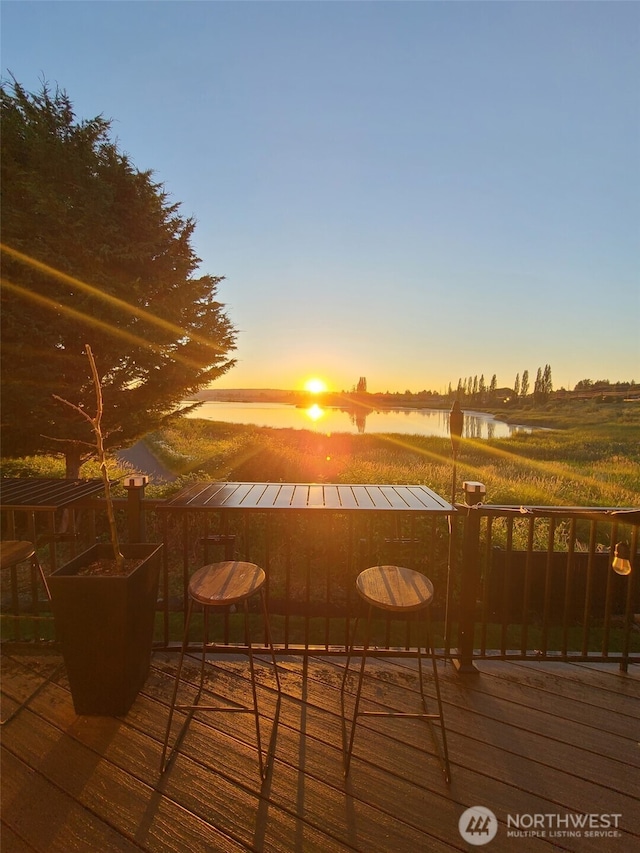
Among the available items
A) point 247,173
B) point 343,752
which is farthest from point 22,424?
point 343,752

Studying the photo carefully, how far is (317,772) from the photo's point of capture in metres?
1.56

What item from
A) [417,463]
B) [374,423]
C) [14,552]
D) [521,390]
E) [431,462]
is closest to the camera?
[14,552]

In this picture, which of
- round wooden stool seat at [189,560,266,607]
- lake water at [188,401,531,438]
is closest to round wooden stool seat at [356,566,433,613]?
round wooden stool seat at [189,560,266,607]

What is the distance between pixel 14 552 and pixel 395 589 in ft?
6.45

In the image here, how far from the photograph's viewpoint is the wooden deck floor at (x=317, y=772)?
132cm

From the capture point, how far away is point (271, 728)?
5.82ft

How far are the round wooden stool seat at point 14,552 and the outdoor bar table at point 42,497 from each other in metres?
0.07

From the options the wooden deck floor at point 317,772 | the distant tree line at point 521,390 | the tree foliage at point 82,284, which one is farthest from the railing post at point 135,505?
the distant tree line at point 521,390

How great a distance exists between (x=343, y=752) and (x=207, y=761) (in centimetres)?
58

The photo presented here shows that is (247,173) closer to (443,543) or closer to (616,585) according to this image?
(443,543)

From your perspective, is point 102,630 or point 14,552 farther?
point 14,552

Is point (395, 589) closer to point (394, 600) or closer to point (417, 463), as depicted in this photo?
point (394, 600)

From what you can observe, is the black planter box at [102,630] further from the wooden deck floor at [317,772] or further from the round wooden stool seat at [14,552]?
the round wooden stool seat at [14,552]

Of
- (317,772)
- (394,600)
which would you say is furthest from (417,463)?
(317,772)
